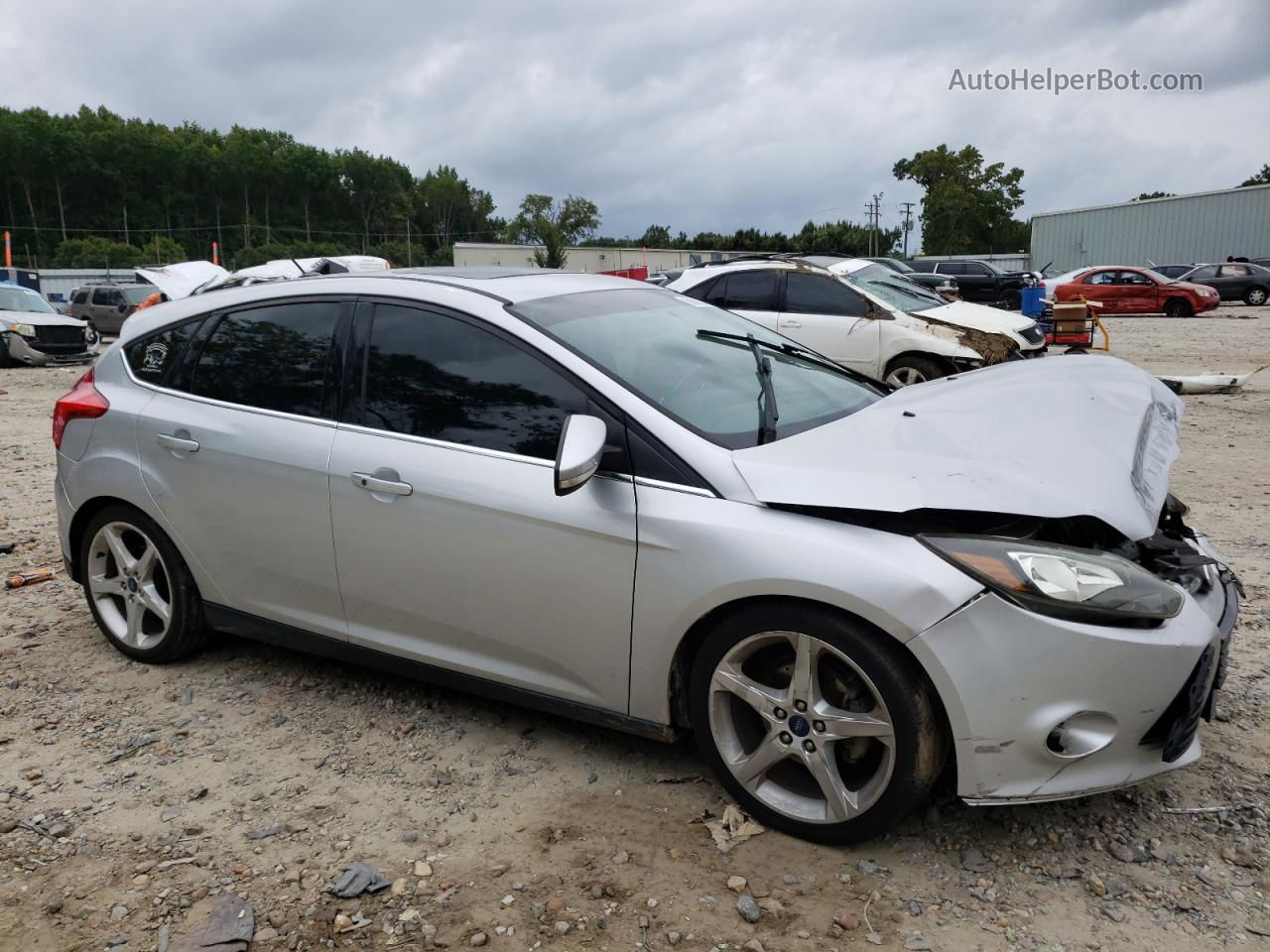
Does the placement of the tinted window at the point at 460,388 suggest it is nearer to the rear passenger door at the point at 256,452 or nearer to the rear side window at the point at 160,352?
the rear passenger door at the point at 256,452

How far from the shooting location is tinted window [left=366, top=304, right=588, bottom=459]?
311 cm

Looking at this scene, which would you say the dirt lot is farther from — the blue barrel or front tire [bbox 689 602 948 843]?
the blue barrel

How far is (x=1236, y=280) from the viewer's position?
31.5 meters

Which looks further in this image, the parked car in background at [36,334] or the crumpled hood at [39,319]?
the crumpled hood at [39,319]

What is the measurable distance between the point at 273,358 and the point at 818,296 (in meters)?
7.94

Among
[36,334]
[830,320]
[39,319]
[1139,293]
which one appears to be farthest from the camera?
[1139,293]

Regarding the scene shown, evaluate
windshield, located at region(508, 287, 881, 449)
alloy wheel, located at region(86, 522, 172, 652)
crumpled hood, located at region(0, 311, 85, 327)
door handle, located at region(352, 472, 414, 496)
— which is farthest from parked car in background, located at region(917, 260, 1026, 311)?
door handle, located at region(352, 472, 414, 496)

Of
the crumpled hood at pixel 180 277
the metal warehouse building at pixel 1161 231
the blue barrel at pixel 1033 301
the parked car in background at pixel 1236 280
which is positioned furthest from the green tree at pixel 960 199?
the crumpled hood at pixel 180 277

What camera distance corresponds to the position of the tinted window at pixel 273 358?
3582 mm

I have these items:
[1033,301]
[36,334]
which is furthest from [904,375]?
[36,334]

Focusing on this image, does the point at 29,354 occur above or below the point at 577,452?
below

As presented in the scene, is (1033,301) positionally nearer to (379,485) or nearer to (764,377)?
(764,377)

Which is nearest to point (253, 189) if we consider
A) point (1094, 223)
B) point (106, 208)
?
point (106, 208)

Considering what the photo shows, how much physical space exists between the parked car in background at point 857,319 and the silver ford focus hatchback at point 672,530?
21.1ft
